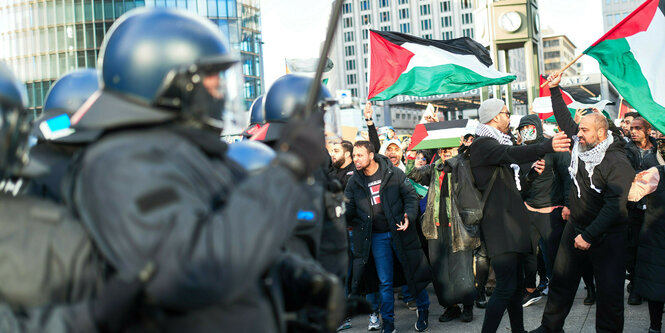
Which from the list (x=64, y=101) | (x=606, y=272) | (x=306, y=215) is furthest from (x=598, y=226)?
(x=64, y=101)

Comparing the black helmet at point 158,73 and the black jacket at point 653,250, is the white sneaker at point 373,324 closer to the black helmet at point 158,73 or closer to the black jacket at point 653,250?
the black jacket at point 653,250

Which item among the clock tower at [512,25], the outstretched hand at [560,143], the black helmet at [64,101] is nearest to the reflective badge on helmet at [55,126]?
the black helmet at [64,101]

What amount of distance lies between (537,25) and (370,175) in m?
15.7

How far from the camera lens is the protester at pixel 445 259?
21.0 ft

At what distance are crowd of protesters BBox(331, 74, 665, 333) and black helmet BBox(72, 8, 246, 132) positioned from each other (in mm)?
3413

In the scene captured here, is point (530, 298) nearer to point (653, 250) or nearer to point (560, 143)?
point (653, 250)

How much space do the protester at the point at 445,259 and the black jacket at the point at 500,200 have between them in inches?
44.6

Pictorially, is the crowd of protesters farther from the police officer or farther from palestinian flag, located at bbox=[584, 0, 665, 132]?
the police officer

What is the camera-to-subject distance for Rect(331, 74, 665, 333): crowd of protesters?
15.9 feet

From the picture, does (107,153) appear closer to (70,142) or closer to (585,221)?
(70,142)

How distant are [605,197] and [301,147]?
12.4ft

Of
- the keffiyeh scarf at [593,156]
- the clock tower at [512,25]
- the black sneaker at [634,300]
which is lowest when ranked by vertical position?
the black sneaker at [634,300]

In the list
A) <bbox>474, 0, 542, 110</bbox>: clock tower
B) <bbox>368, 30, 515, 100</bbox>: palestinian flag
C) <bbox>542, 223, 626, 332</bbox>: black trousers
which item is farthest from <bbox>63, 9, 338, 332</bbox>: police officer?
<bbox>474, 0, 542, 110</bbox>: clock tower

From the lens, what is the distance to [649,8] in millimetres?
5770
